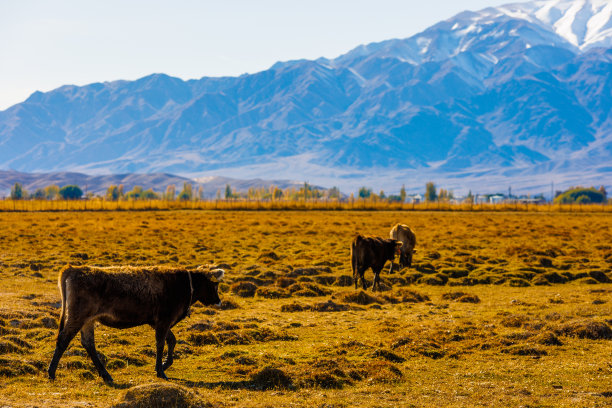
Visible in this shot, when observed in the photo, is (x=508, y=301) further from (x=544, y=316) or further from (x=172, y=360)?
(x=172, y=360)

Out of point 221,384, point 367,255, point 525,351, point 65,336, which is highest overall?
point 367,255

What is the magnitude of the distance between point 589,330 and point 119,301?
41.1 ft

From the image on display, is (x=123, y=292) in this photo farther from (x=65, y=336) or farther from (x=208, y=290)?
(x=208, y=290)

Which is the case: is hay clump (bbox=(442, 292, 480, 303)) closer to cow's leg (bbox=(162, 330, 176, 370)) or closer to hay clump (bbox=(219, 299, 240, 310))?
hay clump (bbox=(219, 299, 240, 310))

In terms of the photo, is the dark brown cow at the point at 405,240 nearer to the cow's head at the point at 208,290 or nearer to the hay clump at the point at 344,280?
the hay clump at the point at 344,280

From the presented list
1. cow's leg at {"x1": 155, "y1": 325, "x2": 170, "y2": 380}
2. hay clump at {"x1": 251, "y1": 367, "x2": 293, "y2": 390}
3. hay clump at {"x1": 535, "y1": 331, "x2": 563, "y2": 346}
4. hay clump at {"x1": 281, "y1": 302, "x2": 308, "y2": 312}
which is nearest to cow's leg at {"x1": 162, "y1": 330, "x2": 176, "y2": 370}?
cow's leg at {"x1": 155, "y1": 325, "x2": 170, "y2": 380}

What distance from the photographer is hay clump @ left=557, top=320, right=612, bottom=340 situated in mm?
17914

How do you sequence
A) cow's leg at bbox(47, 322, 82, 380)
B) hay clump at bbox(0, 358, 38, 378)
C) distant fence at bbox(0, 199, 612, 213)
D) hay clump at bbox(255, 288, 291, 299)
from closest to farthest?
cow's leg at bbox(47, 322, 82, 380) → hay clump at bbox(0, 358, 38, 378) → hay clump at bbox(255, 288, 291, 299) → distant fence at bbox(0, 199, 612, 213)

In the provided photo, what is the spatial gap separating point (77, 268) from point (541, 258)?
2867 centimetres

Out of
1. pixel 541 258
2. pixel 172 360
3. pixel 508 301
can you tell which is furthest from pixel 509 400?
pixel 541 258

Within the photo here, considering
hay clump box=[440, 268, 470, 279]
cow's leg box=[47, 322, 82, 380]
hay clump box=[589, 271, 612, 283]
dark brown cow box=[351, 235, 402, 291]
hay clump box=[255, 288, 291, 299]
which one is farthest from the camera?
hay clump box=[440, 268, 470, 279]

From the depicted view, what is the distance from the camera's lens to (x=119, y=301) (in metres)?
13.0

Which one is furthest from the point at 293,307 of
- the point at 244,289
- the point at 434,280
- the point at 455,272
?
the point at 455,272

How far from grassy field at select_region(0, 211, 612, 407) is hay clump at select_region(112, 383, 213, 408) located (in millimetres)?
27
